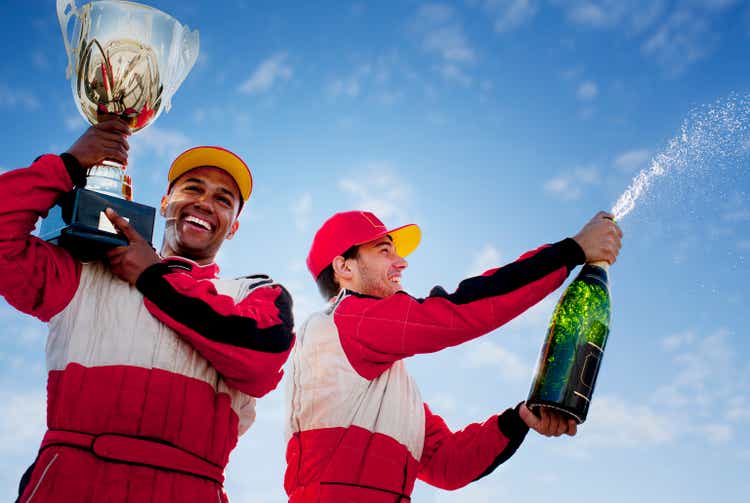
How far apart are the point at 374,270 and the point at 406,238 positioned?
0.63 m

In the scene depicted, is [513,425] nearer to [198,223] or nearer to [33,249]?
[198,223]

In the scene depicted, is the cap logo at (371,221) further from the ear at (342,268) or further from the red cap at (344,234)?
the ear at (342,268)

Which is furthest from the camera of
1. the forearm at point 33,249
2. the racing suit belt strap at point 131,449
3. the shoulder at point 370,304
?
the shoulder at point 370,304

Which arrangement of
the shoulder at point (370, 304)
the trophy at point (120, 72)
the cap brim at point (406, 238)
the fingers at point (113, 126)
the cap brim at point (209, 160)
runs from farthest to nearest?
the cap brim at point (406, 238) → the shoulder at point (370, 304) → the cap brim at point (209, 160) → the fingers at point (113, 126) → the trophy at point (120, 72)

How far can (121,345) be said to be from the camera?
403 cm

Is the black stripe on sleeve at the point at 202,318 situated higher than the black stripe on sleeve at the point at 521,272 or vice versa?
the black stripe on sleeve at the point at 521,272

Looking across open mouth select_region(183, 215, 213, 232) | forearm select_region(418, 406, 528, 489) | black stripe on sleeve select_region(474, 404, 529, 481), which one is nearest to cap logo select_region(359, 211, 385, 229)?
forearm select_region(418, 406, 528, 489)

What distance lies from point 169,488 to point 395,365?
7.27 feet

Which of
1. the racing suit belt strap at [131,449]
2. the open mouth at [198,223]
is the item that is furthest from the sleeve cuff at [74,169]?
the racing suit belt strap at [131,449]

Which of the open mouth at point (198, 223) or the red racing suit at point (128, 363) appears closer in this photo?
the red racing suit at point (128, 363)

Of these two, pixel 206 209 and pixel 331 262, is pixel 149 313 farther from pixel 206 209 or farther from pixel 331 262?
pixel 331 262

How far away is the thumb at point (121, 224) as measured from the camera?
4195 millimetres

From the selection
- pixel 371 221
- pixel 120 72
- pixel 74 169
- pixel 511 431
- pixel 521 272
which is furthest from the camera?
pixel 371 221

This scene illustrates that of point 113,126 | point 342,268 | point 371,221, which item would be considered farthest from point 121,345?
point 371,221
